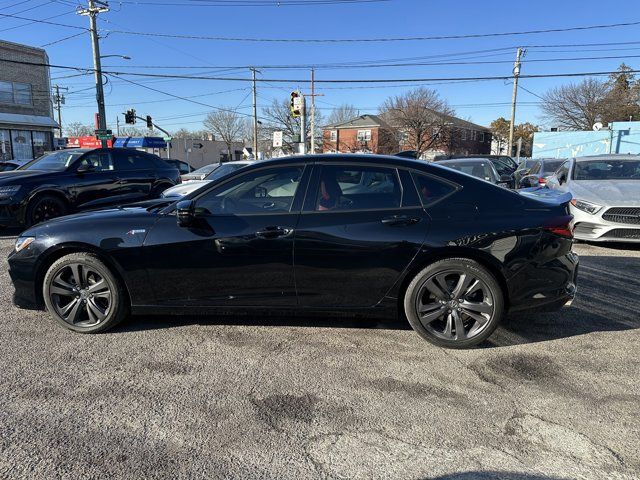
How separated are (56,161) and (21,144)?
100 ft

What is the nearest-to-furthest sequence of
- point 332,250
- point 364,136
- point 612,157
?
point 332,250, point 612,157, point 364,136

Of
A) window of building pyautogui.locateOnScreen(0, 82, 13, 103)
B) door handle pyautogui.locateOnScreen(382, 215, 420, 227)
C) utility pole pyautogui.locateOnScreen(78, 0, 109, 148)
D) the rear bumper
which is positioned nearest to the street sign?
utility pole pyautogui.locateOnScreen(78, 0, 109, 148)

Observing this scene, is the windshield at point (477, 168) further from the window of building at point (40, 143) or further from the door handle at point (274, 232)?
the window of building at point (40, 143)

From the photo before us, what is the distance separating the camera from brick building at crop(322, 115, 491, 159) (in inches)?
2136

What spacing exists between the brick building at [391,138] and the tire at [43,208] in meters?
46.1

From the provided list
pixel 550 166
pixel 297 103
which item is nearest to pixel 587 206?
pixel 550 166

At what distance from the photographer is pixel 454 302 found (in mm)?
3709

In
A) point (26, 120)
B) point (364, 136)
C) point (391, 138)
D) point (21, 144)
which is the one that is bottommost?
point (21, 144)

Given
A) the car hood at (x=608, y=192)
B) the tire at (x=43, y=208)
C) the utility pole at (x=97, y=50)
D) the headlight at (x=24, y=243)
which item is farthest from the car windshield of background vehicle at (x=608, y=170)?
the utility pole at (x=97, y=50)

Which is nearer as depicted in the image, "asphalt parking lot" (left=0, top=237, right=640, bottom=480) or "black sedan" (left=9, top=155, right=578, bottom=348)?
"asphalt parking lot" (left=0, top=237, right=640, bottom=480)

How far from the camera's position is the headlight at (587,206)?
7250 millimetres

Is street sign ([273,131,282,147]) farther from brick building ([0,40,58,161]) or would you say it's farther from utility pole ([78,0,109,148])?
brick building ([0,40,58,161])

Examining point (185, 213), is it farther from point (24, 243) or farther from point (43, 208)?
point (43, 208)

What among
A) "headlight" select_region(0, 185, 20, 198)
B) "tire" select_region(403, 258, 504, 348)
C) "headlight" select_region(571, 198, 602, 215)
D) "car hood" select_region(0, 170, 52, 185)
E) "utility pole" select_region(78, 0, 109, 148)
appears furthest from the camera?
"utility pole" select_region(78, 0, 109, 148)
